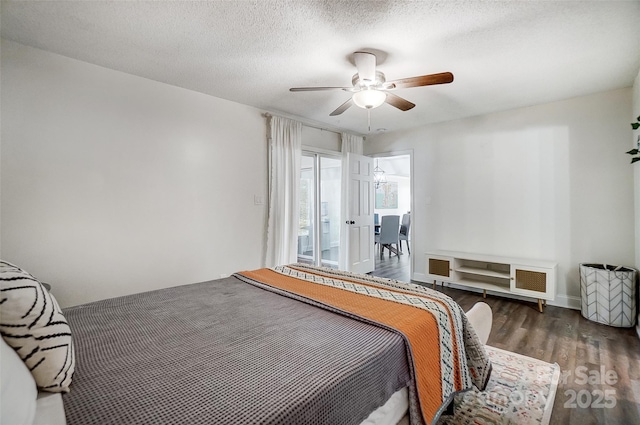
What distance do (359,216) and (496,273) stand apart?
80.9 inches

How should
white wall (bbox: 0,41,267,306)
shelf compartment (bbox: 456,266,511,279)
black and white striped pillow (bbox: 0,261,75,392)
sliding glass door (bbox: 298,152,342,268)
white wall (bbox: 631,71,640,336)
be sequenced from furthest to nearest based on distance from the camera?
sliding glass door (bbox: 298,152,342,268), shelf compartment (bbox: 456,266,511,279), white wall (bbox: 631,71,640,336), white wall (bbox: 0,41,267,306), black and white striped pillow (bbox: 0,261,75,392)

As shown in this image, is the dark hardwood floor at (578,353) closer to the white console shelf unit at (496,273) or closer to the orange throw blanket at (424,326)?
the white console shelf unit at (496,273)

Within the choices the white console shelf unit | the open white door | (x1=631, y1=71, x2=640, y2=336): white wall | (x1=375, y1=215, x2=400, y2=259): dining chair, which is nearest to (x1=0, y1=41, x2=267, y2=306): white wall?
the open white door

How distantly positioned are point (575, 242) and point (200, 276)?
421 cm

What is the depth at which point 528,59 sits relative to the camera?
2.41 meters

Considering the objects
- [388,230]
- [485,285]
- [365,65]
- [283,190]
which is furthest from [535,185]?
[283,190]

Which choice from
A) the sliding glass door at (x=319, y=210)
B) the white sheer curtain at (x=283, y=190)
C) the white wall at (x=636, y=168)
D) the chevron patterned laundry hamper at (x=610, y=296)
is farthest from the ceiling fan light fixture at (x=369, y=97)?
the chevron patterned laundry hamper at (x=610, y=296)

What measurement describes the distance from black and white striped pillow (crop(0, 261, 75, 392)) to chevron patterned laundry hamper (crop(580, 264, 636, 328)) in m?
4.04

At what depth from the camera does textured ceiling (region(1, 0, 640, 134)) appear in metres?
1.81

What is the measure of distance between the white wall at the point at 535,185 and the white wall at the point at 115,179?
9.00 ft

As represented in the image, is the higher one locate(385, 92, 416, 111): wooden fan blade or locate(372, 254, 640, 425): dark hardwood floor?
locate(385, 92, 416, 111): wooden fan blade

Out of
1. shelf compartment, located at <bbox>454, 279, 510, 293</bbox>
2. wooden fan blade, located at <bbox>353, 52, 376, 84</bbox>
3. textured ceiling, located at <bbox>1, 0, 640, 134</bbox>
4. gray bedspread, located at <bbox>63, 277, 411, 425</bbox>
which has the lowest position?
shelf compartment, located at <bbox>454, 279, 510, 293</bbox>

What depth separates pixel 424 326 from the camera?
1.35 meters

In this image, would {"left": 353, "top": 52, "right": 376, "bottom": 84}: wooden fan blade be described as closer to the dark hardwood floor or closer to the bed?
the bed
